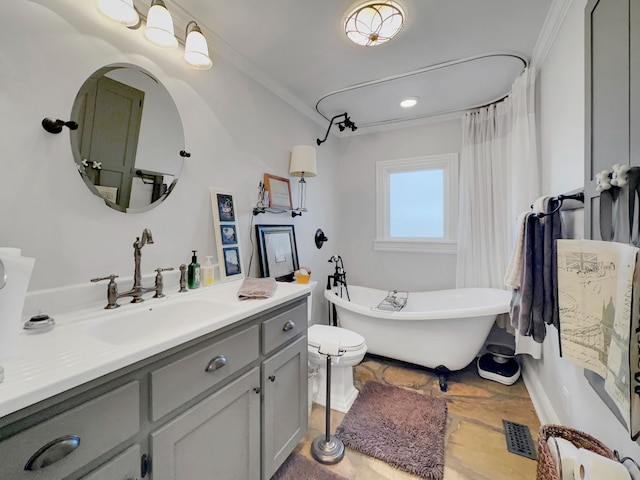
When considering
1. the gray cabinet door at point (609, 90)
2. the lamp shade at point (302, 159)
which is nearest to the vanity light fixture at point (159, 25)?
the lamp shade at point (302, 159)

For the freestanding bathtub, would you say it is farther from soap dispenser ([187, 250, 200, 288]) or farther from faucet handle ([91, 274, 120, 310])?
faucet handle ([91, 274, 120, 310])

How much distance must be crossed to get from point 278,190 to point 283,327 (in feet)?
4.00

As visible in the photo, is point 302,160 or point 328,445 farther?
point 302,160

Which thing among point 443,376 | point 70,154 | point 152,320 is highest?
point 70,154

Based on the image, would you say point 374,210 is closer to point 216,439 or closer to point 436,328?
point 436,328

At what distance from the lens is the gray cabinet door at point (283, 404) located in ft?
4.12

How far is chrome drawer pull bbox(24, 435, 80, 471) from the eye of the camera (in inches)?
23.1

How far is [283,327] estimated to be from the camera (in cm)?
138

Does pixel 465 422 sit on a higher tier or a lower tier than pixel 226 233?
lower

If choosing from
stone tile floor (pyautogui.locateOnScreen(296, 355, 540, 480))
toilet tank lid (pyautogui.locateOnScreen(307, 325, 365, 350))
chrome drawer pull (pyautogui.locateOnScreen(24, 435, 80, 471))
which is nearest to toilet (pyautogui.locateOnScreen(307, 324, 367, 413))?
toilet tank lid (pyautogui.locateOnScreen(307, 325, 365, 350))

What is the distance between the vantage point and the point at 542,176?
204 centimetres

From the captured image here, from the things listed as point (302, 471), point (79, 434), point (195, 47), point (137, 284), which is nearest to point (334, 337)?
point (302, 471)

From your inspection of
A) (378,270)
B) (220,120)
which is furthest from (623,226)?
(378,270)

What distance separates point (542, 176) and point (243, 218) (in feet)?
7.39
